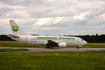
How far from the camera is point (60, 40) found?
111 ft

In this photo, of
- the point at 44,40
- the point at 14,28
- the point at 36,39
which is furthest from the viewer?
the point at 44,40

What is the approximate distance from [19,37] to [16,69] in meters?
24.1

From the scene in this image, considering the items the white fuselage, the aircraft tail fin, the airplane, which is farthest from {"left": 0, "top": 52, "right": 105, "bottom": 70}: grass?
the aircraft tail fin

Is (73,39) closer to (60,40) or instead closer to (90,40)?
(60,40)

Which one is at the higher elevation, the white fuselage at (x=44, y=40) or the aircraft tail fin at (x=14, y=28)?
the aircraft tail fin at (x=14, y=28)

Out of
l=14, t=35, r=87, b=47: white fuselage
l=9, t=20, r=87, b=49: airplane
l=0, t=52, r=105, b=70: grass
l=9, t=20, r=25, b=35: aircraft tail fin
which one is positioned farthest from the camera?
l=9, t=20, r=25, b=35: aircraft tail fin

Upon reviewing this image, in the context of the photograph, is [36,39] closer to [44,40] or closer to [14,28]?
[44,40]

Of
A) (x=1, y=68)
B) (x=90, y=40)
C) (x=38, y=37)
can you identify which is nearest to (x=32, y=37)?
(x=38, y=37)

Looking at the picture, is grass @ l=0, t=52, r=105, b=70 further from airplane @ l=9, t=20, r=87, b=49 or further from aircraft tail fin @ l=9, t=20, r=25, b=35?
aircraft tail fin @ l=9, t=20, r=25, b=35

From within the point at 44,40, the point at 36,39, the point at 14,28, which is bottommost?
the point at 44,40

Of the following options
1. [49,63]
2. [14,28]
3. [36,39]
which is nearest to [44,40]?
[36,39]

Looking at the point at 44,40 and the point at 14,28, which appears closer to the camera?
the point at 14,28

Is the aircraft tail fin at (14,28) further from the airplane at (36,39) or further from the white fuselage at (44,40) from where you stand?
the white fuselage at (44,40)

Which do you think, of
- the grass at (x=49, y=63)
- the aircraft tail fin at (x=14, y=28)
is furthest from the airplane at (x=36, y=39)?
the grass at (x=49, y=63)
